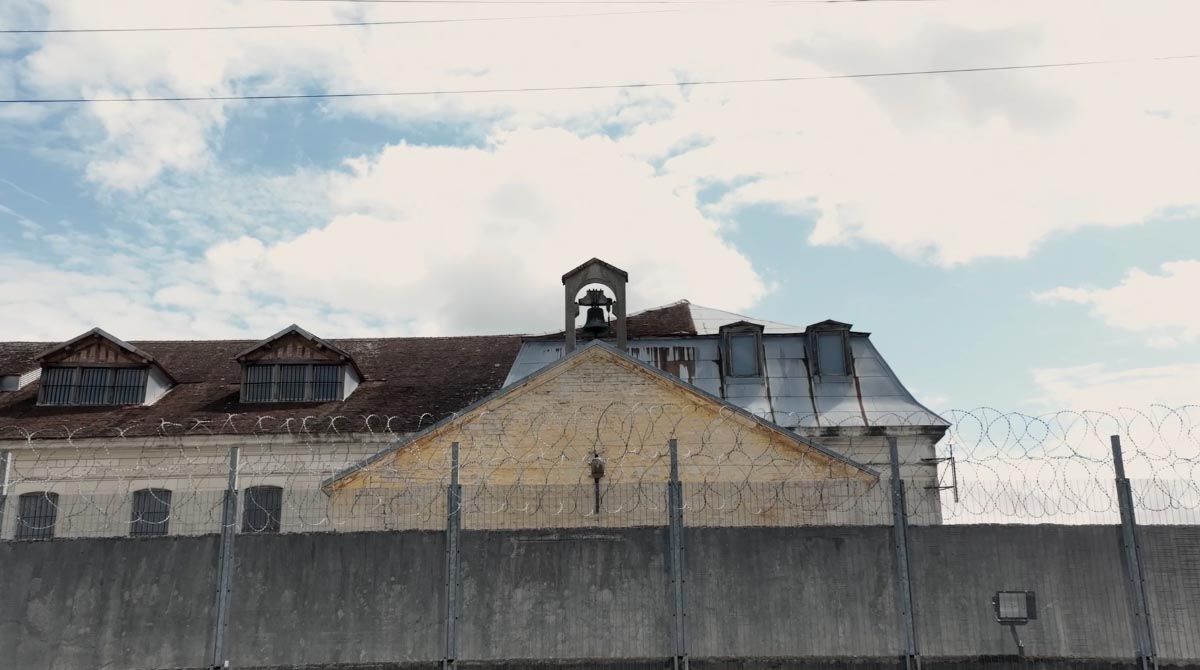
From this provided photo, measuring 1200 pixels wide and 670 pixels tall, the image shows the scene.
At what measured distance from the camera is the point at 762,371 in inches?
883

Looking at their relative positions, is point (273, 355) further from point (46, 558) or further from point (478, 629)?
point (478, 629)

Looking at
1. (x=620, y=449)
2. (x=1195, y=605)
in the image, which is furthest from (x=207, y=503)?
(x=1195, y=605)

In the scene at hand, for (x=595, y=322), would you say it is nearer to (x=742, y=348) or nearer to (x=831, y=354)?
(x=742, y=348)

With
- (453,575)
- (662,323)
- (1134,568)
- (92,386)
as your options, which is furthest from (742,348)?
(92,386)

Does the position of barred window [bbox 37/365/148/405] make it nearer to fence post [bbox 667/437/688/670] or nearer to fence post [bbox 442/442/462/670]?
fence post [bbox 442/442/462/670]

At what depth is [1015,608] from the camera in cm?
1045

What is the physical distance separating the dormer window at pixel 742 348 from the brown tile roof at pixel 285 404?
5.79 m

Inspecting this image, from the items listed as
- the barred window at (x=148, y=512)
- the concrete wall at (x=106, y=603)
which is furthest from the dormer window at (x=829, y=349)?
the concrete wall at (x=106, y=603)

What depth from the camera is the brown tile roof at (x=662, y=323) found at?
23.4 m

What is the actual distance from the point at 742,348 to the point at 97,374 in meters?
16.2

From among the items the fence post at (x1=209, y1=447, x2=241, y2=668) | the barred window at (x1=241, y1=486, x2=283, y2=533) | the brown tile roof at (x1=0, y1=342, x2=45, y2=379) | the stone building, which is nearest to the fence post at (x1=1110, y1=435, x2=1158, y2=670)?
the stone building

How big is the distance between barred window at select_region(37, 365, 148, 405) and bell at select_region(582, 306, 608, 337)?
37.1 ft

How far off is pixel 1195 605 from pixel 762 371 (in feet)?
41.5

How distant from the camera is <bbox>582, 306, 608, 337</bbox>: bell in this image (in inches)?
845
